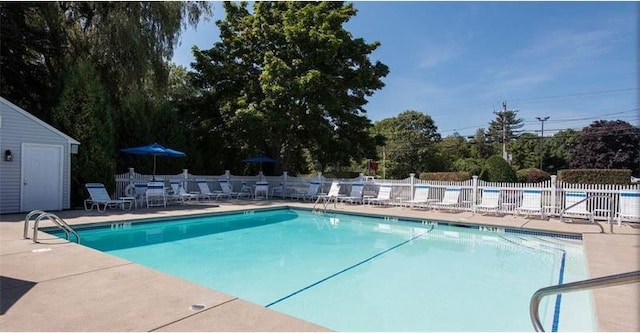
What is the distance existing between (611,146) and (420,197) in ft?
126

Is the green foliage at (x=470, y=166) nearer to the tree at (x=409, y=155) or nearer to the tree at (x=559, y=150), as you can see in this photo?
the tree at (x=409, y=155)

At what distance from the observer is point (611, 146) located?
4062 cm

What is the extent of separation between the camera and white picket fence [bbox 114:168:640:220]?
35.6ft

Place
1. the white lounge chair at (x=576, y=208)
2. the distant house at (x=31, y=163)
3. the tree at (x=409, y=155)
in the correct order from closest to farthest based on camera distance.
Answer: the distant house at (x=31, y=163) → the white lounge chair at (x=576, y=208) → the tree at (x=409, y=155)

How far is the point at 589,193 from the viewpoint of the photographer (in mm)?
10945

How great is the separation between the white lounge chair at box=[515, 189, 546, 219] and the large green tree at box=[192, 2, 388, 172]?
30.6 ft

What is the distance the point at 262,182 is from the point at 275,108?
3.59 m

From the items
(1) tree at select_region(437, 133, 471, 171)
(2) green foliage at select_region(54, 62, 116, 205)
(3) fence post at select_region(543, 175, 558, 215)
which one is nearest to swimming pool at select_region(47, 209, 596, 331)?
(3) fence post at select_region(543, 175, 558, 215)

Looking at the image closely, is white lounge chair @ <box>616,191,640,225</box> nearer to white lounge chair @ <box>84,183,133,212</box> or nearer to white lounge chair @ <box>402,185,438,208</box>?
white lounge chair @ <box>402,185,438,208</box>

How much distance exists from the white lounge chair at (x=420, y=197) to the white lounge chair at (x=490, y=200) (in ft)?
5.69

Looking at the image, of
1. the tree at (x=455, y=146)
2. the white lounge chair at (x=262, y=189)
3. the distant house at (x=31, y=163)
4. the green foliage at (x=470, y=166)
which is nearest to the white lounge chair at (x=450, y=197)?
the white lounge chair at (x=262, y=189)

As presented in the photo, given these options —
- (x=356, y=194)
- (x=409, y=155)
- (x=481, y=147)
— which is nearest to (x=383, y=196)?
(x=356, y=194)

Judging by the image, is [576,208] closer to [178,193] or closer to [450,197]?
[450,197]

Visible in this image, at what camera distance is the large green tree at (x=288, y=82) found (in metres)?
17.5
